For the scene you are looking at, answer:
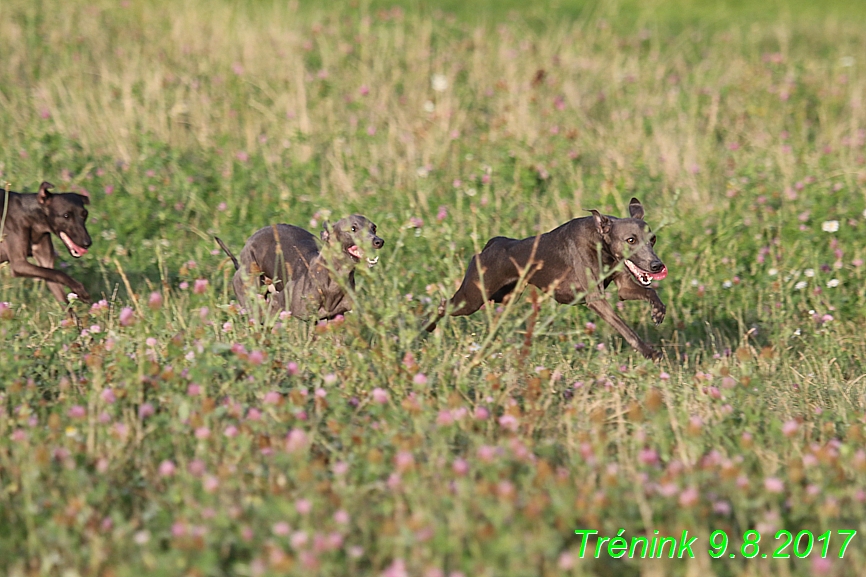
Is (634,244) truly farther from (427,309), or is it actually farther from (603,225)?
(427,309)

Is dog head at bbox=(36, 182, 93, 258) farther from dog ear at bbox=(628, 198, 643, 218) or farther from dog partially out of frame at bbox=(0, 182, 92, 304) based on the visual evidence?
dog ear at bbox=(628, 198, 643, 218)

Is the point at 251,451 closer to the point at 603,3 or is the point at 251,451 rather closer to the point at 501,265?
the point at 501,265

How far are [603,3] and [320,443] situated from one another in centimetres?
1392

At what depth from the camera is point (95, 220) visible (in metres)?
8.37

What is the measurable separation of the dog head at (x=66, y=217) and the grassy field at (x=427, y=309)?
497mm

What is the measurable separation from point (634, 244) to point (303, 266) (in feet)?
6.67

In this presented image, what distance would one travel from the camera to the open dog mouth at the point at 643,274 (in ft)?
18.3

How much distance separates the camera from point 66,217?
7016 millimetres

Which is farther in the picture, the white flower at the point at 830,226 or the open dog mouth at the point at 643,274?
the white flower at the point at 830,226

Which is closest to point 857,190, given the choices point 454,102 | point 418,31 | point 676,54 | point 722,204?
point 722,204

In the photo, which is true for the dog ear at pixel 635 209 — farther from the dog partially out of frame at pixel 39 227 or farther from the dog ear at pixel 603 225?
the dog partially out of frame at pixel 39 227

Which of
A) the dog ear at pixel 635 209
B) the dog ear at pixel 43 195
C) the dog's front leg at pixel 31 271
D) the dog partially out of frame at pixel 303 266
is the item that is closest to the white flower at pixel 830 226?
the dog ear at pixel 635 209

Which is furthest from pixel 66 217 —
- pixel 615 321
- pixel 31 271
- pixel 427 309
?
pixel 615 321

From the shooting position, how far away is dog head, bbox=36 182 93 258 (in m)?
6.98
